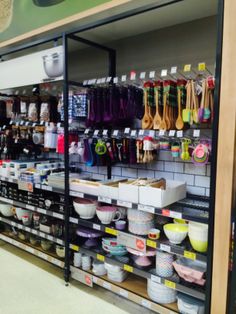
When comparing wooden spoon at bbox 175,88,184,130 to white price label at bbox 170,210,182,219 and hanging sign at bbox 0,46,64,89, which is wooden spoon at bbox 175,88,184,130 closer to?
white price label at bbox 170,210,182,219

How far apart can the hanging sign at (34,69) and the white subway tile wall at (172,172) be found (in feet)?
3.83

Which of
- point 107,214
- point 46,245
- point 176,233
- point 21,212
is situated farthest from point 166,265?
point 21,212

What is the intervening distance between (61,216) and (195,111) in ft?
5.34

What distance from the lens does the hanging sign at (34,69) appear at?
2593 millimetres

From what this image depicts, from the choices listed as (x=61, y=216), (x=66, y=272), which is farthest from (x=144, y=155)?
(x=66, y=272)

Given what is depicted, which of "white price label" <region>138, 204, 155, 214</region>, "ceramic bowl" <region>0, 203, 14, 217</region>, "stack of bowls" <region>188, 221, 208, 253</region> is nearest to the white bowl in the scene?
"ceramic bowl" <region>0, 203, 14, 217</region>

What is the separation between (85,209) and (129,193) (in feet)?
1.81

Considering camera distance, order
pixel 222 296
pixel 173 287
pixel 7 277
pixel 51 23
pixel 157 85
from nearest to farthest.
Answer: pixel 222 296 → pixel 173 287 → pixel 157 85 → pixel 51 23 → pixel 7 277

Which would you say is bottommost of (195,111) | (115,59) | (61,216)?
(61,216)

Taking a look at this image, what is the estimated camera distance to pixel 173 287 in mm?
2014

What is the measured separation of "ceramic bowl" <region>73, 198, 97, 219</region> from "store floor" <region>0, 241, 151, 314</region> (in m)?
0.70

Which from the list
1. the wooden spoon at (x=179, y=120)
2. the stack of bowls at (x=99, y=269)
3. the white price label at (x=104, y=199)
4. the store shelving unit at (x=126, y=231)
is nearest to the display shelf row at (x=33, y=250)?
the store shelving unit at (x=126, y=231)

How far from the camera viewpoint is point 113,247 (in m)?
2.42

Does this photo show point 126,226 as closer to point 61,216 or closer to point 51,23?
point 61,216
